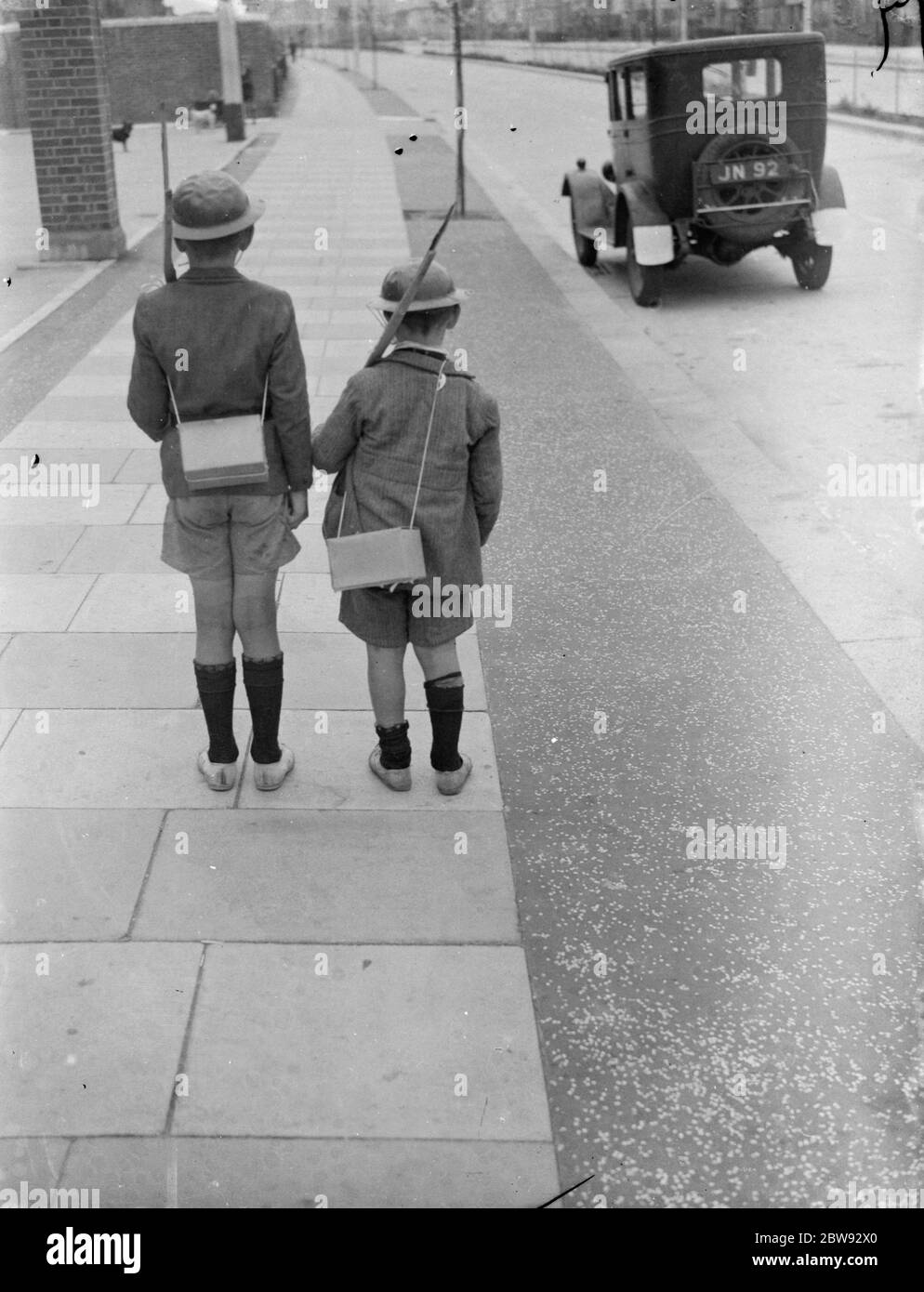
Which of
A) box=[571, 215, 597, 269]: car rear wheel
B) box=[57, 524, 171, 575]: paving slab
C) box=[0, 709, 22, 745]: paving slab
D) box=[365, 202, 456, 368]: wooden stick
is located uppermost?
box=[365, 202, 456, 368]: wooden stick

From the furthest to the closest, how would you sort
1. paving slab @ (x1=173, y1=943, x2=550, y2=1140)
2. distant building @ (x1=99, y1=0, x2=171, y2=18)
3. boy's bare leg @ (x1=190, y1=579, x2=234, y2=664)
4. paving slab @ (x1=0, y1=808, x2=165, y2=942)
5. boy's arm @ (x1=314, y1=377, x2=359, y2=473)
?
1. distant building @ (x1=99, y1=0, x2=171, y2=18)
2. boy's bare leg @ (x1=190, y1=579, x2=234, y2=664)
3. boy's arm @ (x1=314, y1=377, x2=359, y2=473)
4. paving slab @ (x1=0, y1=808, x2=165, y2=942)
5. paving slab @ (x1=173, y1=943, x2=550, y2=1140)

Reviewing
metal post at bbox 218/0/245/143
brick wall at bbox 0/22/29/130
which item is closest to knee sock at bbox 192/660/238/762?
metal post at bbox 218/0/245/143

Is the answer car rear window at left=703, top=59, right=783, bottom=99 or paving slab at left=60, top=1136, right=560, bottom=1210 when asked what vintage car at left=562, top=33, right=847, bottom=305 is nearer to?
car rear window at left=703, top=59, right=783, bottom=99

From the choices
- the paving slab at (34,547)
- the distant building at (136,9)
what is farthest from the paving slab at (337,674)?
the distant building at (136,9)

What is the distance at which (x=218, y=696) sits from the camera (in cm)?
409

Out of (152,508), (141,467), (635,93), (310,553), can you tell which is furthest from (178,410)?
(635,93)

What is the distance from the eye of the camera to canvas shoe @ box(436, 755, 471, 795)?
4.14 meters

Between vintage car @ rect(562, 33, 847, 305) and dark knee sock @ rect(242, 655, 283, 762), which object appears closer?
dark knee sock @ rect(242, 655, 283, 762)

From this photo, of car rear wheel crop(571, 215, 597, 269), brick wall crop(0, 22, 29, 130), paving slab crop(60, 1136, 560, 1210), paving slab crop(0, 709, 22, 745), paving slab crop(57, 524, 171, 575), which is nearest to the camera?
paving slab crop(60, 1136, 560, 1210)

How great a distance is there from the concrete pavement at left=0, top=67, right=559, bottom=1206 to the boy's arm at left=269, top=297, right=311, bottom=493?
0.98 metres

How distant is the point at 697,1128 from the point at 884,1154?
1.21 feet

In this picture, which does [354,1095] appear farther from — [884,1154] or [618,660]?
[618,660]

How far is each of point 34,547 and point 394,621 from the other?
2.76m
